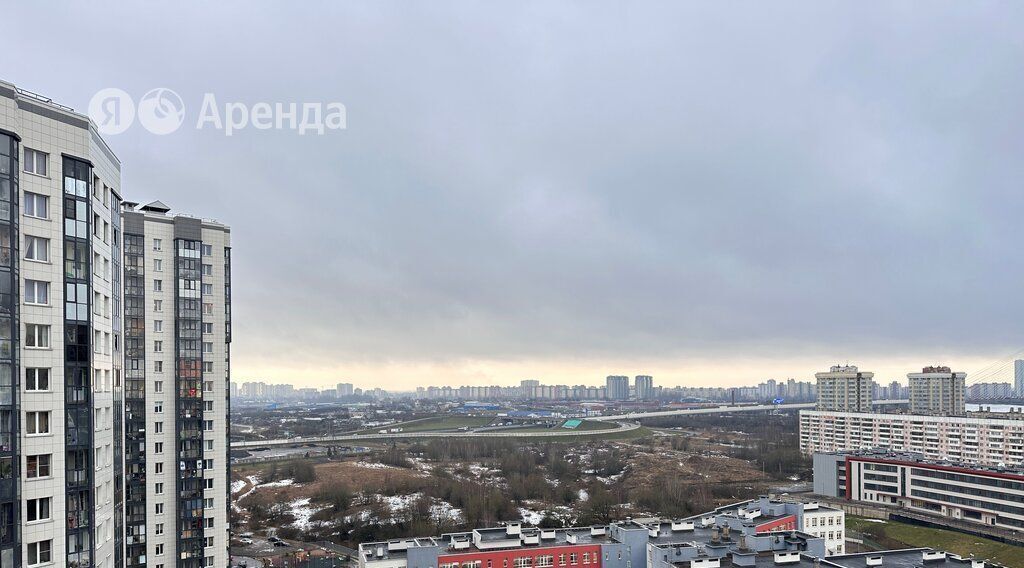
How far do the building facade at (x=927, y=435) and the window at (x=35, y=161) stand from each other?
248 feet

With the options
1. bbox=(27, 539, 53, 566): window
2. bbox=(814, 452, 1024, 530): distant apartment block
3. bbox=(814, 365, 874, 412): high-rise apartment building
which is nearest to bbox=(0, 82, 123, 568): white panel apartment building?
bbox=(27, 539, 53, 566): window

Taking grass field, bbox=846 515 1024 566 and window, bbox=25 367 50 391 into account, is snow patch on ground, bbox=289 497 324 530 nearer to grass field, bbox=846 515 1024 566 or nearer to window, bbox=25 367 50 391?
grass field, bbox=846 515 1024 566

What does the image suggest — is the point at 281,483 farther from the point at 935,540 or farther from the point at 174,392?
the point at 935,540

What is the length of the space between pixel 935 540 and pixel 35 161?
63556mm

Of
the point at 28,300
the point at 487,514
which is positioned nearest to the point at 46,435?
the point at 28,300

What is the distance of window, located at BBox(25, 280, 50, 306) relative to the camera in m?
14.6

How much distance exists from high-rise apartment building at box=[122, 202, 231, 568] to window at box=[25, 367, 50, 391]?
17.9 metres

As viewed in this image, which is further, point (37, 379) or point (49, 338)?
point (49, 338)

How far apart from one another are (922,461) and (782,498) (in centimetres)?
1317

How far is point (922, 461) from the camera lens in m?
62.8

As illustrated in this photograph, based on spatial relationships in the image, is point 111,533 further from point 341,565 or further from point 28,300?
point 341,565

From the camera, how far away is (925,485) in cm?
6081

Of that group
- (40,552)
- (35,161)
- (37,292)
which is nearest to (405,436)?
(40,552)

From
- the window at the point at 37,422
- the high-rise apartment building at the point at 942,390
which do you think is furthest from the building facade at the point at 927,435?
the window at the point at 37,422
